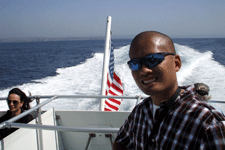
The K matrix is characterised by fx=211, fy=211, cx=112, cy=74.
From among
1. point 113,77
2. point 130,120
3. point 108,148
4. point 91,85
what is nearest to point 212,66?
point 91,85

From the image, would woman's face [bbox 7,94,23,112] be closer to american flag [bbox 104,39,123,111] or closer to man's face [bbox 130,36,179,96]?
american flag [bbox 104,39,123,111]

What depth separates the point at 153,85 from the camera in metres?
0.75

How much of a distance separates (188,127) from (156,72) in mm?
210

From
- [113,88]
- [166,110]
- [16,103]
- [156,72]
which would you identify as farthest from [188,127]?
[113,88]

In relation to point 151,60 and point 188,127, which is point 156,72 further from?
Result: point 188,127

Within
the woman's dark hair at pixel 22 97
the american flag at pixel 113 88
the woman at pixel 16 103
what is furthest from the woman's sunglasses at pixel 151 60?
the american flag at pixel 113 88

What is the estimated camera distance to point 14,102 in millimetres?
2551

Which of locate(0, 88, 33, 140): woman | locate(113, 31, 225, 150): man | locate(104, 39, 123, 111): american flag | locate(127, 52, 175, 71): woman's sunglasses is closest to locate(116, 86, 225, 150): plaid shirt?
locate(113, 31, 225, 150): man

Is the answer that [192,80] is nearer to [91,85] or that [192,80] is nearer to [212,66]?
[212,66]

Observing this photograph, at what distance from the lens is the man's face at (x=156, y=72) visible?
2.42 ft

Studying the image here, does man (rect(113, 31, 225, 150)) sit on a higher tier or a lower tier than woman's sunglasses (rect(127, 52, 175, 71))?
lower

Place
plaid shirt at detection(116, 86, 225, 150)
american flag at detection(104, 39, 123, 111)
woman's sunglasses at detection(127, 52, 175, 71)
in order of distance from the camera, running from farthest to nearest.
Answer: american flag at detection(104, 39, 123, 111)
woman's sunglasses at detection(127, 52, 175, 71)
plaid shirt at detection(116, 86, 225, 150)

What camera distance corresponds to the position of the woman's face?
99.8 inches

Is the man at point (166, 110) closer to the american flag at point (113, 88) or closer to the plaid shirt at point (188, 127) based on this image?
the plaid shirt at point (188, 127)
